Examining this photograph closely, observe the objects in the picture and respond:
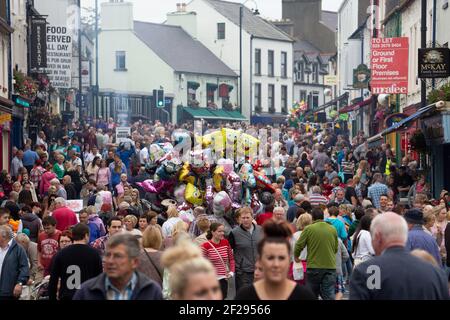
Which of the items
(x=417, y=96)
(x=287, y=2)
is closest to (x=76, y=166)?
(x=417, y=96)

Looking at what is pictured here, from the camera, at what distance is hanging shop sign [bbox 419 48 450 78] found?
29.6 m

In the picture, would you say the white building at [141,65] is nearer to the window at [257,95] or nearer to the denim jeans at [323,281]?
the window at [257,95]

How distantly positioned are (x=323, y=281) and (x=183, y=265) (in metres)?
8.34

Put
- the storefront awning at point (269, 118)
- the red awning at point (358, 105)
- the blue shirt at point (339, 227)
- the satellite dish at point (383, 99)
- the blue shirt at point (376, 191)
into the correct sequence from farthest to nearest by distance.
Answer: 1. the storefront awning at point (269, 118)
2. the red awning at point (358, 105)
3. the satellite dish at point (383, 99)
4. the blue shirt at point (376, 191)
5. the blue shirt at point (339, 227)

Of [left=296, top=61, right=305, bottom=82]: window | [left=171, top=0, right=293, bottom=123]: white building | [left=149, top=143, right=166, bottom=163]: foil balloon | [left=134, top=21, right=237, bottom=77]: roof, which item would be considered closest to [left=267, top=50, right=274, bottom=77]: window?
[left=171, top=0, right=293, bottom=123]: white building

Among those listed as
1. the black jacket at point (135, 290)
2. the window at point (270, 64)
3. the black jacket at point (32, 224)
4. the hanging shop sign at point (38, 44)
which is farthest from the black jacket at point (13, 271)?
the window at point (270, 64)

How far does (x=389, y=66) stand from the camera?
119ft

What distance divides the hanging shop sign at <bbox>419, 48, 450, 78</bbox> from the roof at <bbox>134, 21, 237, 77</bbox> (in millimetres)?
44596

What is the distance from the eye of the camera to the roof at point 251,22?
83.1m

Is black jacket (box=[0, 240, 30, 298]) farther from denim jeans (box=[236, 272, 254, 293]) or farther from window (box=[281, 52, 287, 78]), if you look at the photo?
Result: window (box=[281, 52, 287, 78])

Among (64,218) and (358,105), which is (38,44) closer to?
(358,105)

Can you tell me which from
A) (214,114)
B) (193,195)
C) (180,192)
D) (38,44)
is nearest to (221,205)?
(193,195)

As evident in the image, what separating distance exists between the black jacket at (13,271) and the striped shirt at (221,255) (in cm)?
202

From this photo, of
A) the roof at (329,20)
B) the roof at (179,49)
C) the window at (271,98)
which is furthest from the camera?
the roof at (329,20)
